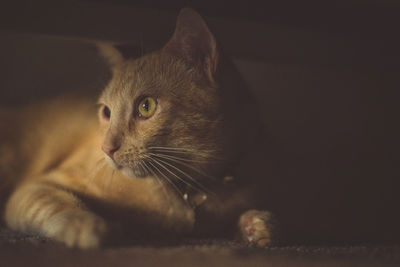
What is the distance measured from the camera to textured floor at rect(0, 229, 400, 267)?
88cm

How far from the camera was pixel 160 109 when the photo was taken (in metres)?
1.37

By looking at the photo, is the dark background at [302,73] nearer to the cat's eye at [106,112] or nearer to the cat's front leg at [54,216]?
the cat's eye at [106,112]

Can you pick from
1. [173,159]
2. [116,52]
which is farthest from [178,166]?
[116,52]

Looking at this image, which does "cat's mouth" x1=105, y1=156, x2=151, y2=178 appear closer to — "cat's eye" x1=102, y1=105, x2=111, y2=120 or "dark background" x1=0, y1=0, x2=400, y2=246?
"cat's eye" x1=102, y1=105, x2=111, y2=120

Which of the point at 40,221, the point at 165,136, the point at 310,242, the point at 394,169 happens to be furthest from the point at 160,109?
the point at 394,169

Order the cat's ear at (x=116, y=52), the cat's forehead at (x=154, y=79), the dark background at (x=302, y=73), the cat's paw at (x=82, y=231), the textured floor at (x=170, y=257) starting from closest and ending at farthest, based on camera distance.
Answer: the textured floor at (x=170, y=257) → the cat's paw at (x=82, y=231) → the cat's forehead at (x=154, y=79) → the dark background at (x=302, y=73) → the cat's ear at (x=116, y=52)

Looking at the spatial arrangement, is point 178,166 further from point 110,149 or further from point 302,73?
point 302,73

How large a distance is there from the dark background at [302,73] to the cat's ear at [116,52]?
34 millimetres

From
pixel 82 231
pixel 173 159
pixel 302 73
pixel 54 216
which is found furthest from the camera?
pixel 302 73

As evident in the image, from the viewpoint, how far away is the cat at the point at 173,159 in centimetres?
134

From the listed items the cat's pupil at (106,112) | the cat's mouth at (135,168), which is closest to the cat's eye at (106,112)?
the cat's pupil at (106,112)

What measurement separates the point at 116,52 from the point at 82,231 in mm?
867

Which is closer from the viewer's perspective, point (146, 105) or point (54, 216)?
point (54, 216)

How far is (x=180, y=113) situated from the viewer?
1.38 metres
